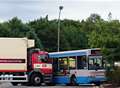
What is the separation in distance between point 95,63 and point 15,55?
723 cm

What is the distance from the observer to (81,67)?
1554 inches

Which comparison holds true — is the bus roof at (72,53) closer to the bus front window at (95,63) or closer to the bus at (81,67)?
the bus at (81,67)

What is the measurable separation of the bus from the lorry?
1.48m

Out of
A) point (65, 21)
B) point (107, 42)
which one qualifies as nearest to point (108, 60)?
point (107, 42)

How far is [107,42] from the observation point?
37.9m

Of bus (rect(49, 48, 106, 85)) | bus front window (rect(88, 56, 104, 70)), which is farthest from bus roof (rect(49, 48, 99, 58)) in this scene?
bus front window (rect(88, 56, 104, 70))

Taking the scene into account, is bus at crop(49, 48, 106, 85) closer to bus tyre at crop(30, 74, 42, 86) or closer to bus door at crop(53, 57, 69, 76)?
bus door at crop(53, 57, 69, 76)

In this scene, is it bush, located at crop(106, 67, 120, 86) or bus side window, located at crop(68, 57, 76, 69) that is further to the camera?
bus side window, located at crop(68, 57, 76, 69)

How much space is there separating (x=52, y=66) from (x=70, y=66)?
247 cm

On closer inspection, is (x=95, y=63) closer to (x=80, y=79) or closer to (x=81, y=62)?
(x=81, y=62)

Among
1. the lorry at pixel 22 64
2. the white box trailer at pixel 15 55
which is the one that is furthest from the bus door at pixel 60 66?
the white box trailer at pixel 15 55

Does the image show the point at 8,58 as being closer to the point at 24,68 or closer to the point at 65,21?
the point at 24,68

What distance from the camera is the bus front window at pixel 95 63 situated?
127ft

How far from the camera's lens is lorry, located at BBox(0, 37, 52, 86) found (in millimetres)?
42125
